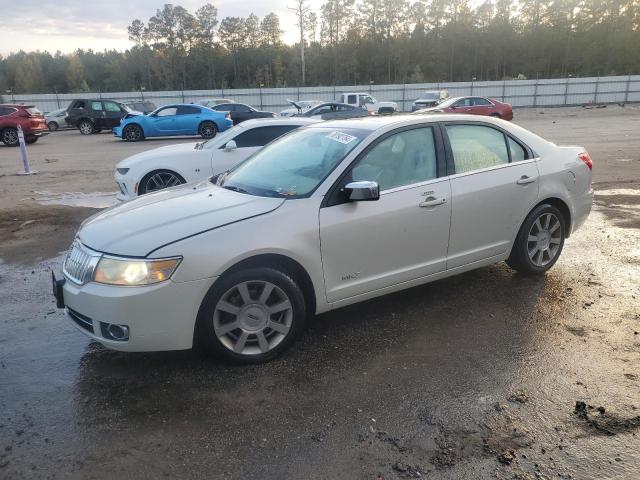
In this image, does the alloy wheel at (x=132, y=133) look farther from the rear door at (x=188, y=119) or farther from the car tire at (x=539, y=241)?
the car tire at (x=539, y=241)

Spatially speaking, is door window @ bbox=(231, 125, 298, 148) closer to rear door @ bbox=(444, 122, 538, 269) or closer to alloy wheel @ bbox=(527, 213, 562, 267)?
rear door @ bbox=(444, 122, 538, 269)

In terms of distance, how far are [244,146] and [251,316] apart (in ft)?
16.9

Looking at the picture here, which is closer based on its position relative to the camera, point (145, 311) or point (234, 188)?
point (145, 311)

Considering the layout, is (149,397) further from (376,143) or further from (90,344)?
(376,143)

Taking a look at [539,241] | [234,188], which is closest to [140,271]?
[234,188]

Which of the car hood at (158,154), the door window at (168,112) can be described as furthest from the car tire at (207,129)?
the car hood at (158,154)

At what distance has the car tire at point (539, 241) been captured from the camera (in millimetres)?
4875

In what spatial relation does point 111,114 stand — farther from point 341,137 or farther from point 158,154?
point 341,137

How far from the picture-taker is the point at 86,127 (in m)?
27.0

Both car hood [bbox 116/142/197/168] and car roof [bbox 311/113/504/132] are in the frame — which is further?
car hood [bbox 116/142/197/168]

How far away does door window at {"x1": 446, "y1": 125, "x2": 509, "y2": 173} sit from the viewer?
4.45 meters

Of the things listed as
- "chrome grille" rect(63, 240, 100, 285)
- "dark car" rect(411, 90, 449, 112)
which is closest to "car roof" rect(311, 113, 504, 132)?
"chrome grille" rect(63, 240, 100, 285)

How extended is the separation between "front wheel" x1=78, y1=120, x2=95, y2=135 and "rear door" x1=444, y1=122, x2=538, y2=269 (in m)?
26.3

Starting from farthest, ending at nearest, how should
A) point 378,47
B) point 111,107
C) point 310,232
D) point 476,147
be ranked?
point 378,47, point 111,107, point 476,147, point 310,232
